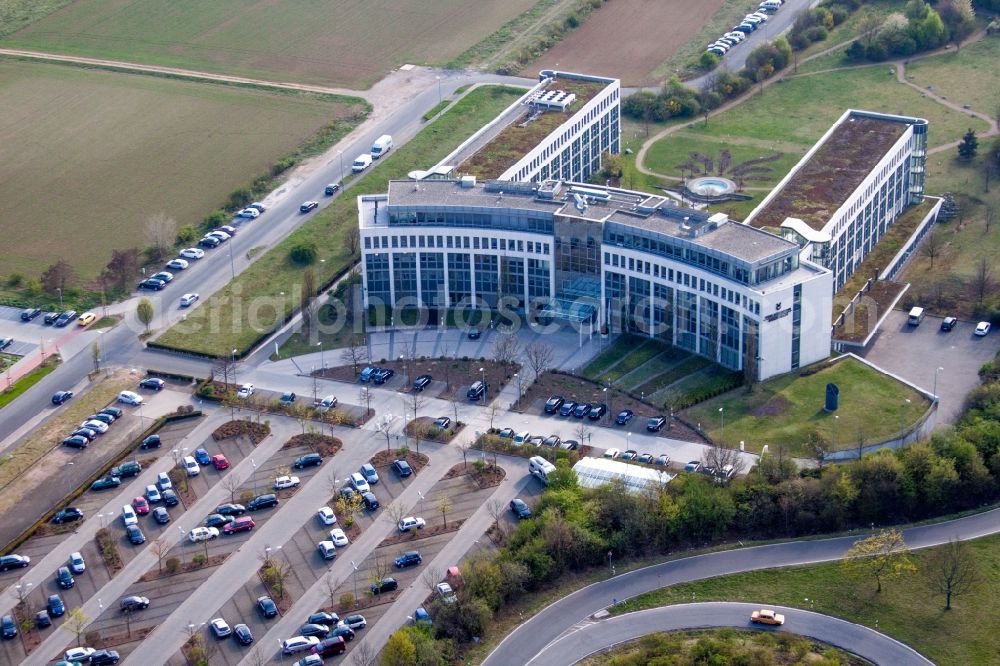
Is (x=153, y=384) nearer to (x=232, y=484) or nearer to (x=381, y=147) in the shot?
(x=232, y=484)

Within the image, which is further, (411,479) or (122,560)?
(411,479)

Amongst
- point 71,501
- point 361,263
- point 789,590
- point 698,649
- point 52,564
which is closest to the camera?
point 698,649

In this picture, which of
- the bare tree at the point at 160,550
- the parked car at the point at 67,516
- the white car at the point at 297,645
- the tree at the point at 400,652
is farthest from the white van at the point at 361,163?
the tree at the point at 400,652

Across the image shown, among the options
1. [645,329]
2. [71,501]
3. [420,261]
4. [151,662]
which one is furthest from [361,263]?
[151,662]

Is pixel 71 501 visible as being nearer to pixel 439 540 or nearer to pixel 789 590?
pixel 439 540

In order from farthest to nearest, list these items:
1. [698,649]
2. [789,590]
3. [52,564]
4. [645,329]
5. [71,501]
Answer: [645,329]
[71,501]
[52,564]
[789,590]
[698,649]

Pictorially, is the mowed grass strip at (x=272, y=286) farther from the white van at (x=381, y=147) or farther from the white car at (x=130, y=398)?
the white car at (x=130, y=398)

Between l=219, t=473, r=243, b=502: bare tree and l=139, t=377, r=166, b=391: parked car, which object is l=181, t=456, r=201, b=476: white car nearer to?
l=219, t=473, r=243, b=502: bare tree
